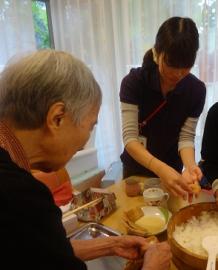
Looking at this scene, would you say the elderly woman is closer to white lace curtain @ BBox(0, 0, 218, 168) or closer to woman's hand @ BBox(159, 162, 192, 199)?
woman's hand @ BBox(159, 162, 192, 199)

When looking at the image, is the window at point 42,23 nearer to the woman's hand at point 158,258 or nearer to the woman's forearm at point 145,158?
the woman's forearm at point 145,158

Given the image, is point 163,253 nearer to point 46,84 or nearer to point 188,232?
point 188,232

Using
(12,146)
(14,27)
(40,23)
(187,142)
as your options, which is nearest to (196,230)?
(187,142)

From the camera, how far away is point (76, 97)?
0.66 metres

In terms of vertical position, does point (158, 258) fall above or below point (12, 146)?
below

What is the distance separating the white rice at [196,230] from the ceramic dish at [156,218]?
8cm

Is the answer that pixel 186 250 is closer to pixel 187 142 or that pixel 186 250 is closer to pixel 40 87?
pixel 40 87

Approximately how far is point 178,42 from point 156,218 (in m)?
0.72

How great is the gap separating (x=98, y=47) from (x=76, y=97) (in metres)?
2.39

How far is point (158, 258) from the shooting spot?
89 centimetres

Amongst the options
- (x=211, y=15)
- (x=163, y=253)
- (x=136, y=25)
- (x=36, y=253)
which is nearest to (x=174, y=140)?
(x=163, y=253)

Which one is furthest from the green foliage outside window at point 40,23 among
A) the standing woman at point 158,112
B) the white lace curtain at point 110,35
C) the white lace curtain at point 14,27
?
the standing woman at point 158,112

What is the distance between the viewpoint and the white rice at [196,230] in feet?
3.14

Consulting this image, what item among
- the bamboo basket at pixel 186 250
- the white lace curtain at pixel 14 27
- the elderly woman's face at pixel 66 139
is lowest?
the bamboo basket at pixel 186 250
